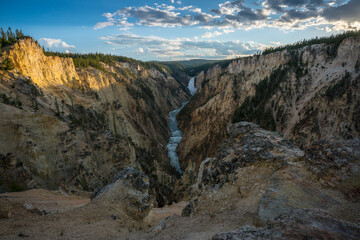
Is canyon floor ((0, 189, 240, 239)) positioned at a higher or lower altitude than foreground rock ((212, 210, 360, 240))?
lower

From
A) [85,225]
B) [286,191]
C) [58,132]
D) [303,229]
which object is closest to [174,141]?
[58,132]

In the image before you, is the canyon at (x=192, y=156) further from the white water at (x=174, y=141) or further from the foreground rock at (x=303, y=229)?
the white water at (x=174, y=141)

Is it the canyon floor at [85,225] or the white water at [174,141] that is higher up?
the canyon floor at [85,225]

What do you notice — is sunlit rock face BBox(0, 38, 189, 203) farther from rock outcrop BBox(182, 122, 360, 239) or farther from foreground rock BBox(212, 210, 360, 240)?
foreground rock BBox(212, 210, 360, 240)

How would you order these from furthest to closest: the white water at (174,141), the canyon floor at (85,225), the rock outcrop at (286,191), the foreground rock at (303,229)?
the white water at (174,141) → the canyon floor at (85,225) → the rock outcrop at (286,191) → the foreground rock at (303,229)

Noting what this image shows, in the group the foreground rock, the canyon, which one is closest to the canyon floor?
the canyon

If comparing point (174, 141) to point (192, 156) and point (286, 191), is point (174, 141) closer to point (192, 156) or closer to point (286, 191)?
point (192, 156)

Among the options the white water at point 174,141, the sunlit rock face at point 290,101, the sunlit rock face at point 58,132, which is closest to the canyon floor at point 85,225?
the sunlit rock face at point 58,132
